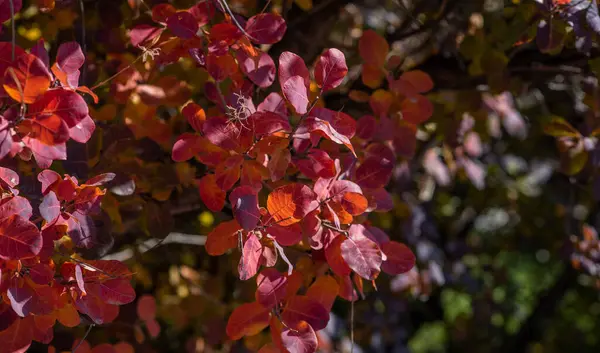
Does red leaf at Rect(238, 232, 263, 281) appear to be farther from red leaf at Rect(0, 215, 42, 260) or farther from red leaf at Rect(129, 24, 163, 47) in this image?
red leaf at Rect(129, 24, 163, 47)

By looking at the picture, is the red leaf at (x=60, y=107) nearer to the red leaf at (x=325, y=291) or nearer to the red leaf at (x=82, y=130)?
the red leaf at (x=82, y=130)

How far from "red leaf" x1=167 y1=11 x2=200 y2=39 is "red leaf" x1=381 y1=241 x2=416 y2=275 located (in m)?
0.41

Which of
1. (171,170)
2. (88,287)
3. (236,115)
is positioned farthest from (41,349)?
(236,115)

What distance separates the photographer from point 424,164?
1.92m

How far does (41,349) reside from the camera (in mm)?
1660

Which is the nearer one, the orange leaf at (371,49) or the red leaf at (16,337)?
the red leaf at (16,337)

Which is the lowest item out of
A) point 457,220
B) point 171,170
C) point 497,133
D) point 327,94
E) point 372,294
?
point 457,220

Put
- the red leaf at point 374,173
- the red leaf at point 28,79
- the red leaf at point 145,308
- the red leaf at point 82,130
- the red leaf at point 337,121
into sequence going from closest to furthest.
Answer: the red leaf at point 28,79
the red leaf at point 82,130
the red leaf at point 337,121
the red leaf at point 374,173
the red leaf at point 145,308

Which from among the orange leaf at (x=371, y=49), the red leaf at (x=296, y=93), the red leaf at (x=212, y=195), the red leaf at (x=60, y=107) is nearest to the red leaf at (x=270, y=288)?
the red leaf at (x=212, y=195)

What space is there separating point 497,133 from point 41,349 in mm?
1324

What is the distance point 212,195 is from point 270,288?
167 mm

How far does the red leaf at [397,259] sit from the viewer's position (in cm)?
109

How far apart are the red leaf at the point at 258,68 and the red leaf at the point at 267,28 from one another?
0.03 m

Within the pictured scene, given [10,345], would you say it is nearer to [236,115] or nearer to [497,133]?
[236,115]
